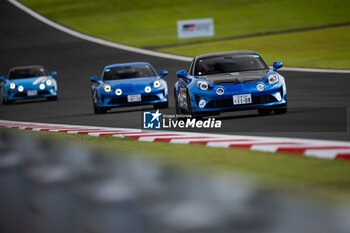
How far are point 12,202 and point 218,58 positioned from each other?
9.57 metres

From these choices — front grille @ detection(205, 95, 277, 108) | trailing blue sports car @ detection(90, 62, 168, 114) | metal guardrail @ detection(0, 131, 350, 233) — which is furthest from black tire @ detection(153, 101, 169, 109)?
metal guardrail @ detection(0, 131, 350, 233)

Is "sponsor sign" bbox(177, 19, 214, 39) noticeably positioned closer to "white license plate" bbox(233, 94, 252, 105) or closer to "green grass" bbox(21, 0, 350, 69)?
"green grass" bbox(21, 0, 350, 69)

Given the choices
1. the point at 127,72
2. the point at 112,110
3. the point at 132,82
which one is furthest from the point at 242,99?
the point at 112,110

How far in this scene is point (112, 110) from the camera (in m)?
19.7

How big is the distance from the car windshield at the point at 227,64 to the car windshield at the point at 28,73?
11625 mm

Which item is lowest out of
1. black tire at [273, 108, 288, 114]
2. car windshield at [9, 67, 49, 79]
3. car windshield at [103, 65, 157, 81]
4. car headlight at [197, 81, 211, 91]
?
car windshield at [9, 67, 49, 79]

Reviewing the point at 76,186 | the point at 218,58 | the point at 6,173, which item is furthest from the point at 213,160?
the point at 218,58

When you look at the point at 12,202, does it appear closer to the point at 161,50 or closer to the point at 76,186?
the point at 76,186

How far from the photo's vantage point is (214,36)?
46281 mm

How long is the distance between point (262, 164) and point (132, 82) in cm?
1067

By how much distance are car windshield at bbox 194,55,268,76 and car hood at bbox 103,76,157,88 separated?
332 cm

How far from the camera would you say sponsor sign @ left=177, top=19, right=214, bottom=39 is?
143 ft

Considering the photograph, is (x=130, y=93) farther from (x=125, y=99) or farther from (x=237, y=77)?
(x=237, y=77)

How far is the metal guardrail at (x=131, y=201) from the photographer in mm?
3412
